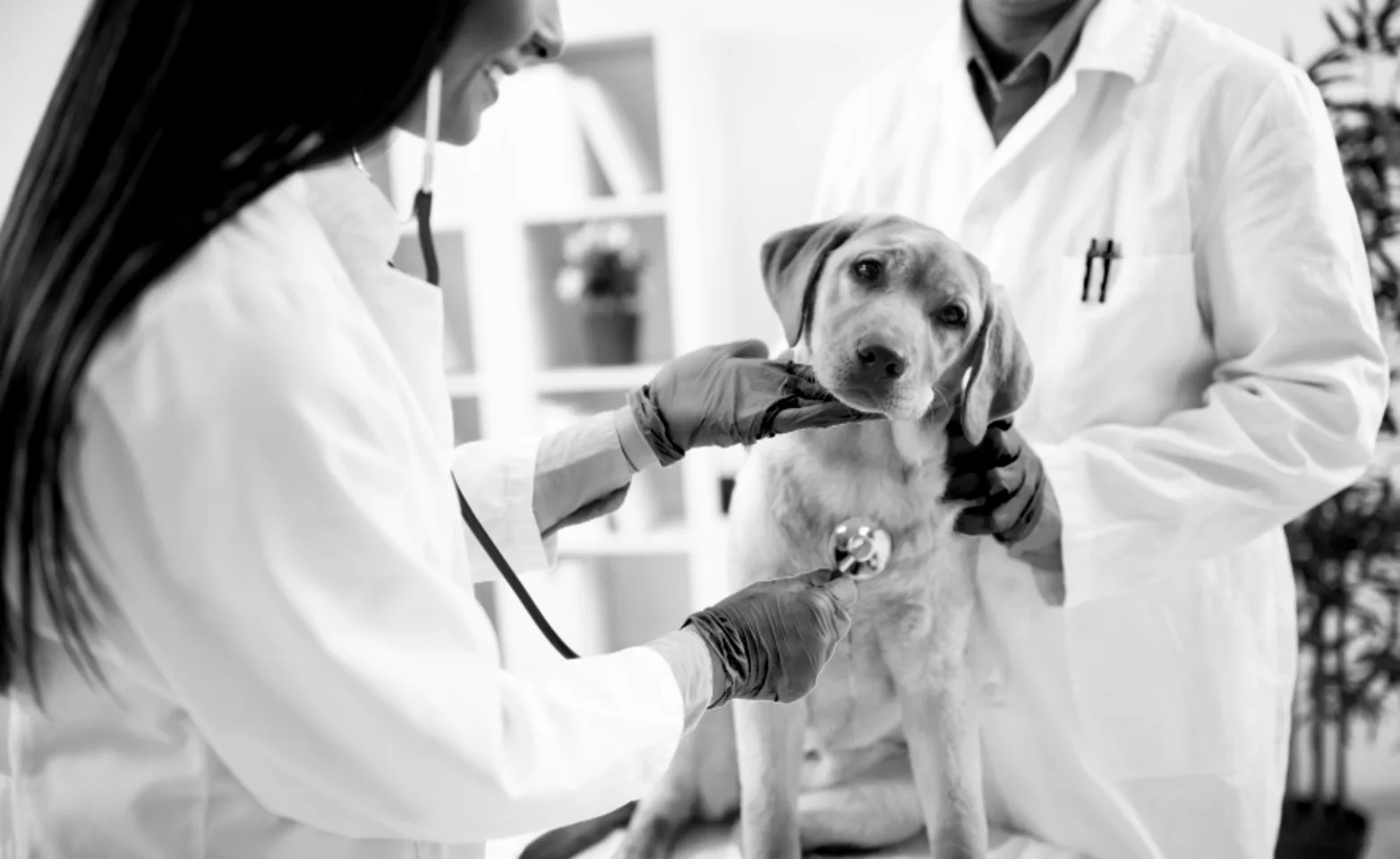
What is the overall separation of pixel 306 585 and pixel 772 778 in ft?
1.96

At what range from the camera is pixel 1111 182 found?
1201 mm

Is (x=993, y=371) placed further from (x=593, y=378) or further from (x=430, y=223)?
(x=593, y=378)

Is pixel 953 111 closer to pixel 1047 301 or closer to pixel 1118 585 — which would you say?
pixel 1047 301

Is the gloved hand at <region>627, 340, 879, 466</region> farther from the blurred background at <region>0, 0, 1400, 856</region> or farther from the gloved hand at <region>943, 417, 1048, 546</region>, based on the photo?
the blurred background at <region>0, 0, 1400, 856</region>

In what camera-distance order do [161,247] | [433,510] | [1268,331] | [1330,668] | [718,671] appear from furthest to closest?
[1330,668] → [1268,331] → [718,671] → [433,510] → [161,247]

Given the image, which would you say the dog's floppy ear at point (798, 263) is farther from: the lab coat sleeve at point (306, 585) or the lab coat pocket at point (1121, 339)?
the lab coat sleeve at point (306, 585)

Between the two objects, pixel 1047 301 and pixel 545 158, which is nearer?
pixel 1047 301

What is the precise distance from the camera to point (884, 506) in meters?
1.07

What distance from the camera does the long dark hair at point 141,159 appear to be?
2.24 feet

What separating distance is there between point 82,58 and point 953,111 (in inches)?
36.6

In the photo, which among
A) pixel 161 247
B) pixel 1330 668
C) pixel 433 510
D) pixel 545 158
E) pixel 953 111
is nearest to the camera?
pixel 161 247

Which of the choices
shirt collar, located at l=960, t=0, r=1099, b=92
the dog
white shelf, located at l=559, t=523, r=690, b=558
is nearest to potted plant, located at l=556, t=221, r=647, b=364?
white shelf, located at l=559, t=523, r=690, b=558

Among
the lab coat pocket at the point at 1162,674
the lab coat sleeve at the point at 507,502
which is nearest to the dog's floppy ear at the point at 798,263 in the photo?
the lab coat sleeve at the point at 507,502

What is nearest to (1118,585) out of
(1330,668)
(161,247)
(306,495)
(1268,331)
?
(1268,331)
